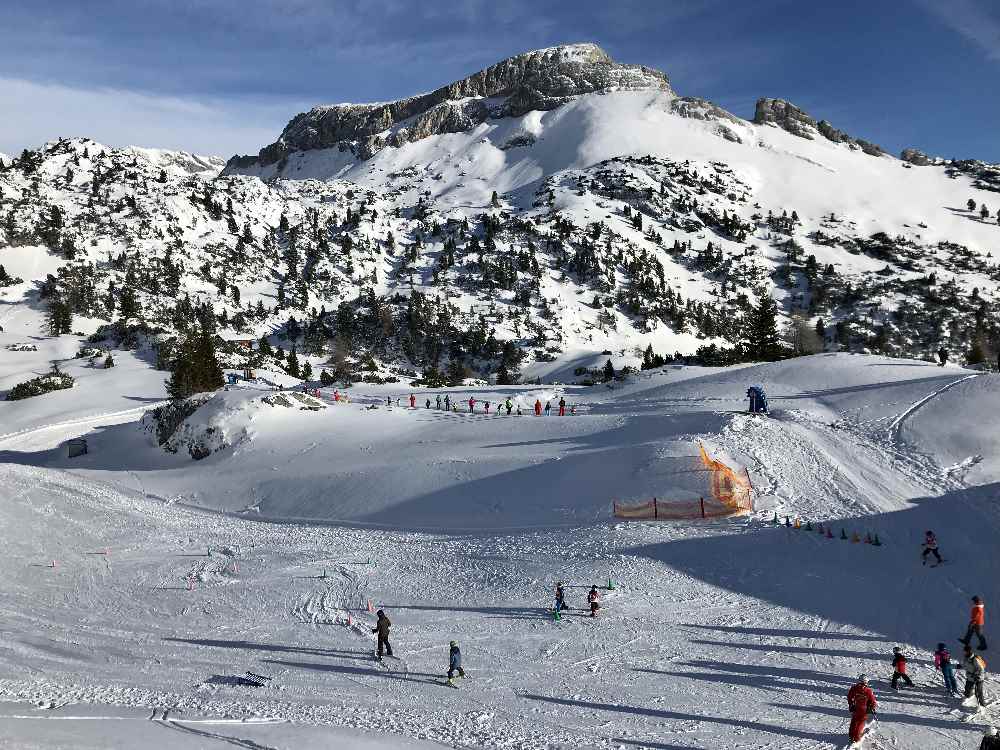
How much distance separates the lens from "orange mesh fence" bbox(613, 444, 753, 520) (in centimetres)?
2548

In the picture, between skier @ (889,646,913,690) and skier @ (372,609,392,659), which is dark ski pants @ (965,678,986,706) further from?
skier @ (372,609,392,659)

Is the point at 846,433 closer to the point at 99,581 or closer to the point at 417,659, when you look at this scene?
the point at 417,659

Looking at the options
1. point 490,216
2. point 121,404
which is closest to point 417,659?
point 121,404

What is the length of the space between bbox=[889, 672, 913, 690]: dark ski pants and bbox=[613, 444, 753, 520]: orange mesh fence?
11.3m

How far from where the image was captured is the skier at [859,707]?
11.8 meters

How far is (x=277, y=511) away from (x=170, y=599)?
11032 mm

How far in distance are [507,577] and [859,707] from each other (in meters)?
11.4

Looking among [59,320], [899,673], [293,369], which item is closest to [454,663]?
[899,673]

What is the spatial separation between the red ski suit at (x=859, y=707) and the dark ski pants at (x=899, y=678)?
2181 mm

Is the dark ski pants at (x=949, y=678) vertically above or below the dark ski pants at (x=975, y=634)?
below

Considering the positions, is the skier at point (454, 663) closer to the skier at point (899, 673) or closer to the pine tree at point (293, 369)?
the skier at point (899, 673)

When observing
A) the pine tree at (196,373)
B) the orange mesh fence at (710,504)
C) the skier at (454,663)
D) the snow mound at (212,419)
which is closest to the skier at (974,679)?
the skier at (454,663)

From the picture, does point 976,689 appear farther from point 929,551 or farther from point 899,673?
point 929,551

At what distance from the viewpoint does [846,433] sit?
107 ft
